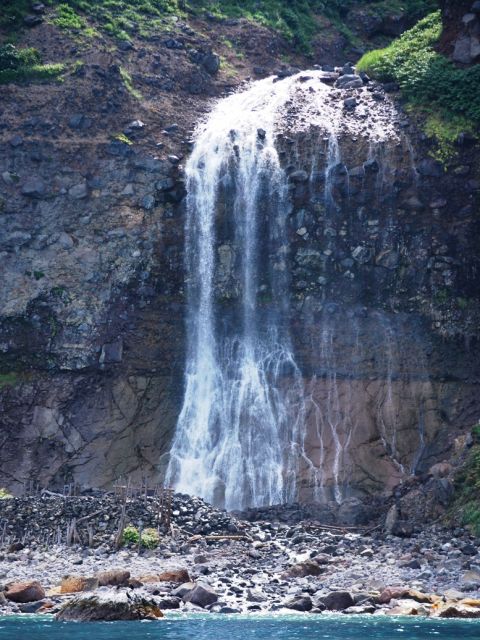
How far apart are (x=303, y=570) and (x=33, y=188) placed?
20.5 m

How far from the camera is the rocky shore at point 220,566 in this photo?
23766mm

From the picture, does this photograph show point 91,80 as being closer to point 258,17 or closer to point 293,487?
point 258,17

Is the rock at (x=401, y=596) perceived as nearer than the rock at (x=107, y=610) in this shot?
No

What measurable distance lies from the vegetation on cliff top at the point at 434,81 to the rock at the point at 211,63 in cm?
617

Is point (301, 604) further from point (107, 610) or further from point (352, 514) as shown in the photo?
point (352, 514)

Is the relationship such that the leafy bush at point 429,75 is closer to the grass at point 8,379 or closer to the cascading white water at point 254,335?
the cascading white water at point 254,335

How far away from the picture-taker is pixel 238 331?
40375 millimetres

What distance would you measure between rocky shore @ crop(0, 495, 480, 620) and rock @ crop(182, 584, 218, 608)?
0.02 meters

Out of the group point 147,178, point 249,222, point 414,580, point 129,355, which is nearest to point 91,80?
point 147,178

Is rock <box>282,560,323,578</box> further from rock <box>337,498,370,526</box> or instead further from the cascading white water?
the cascading white water

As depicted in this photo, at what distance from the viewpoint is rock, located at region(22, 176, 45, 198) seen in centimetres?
4178

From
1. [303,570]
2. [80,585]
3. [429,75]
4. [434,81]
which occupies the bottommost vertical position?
[80,585]

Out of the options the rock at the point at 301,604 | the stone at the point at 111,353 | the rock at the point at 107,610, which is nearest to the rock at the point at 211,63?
the stone at the point at 111,353

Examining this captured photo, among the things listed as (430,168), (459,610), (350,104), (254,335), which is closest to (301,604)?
(459,610)
